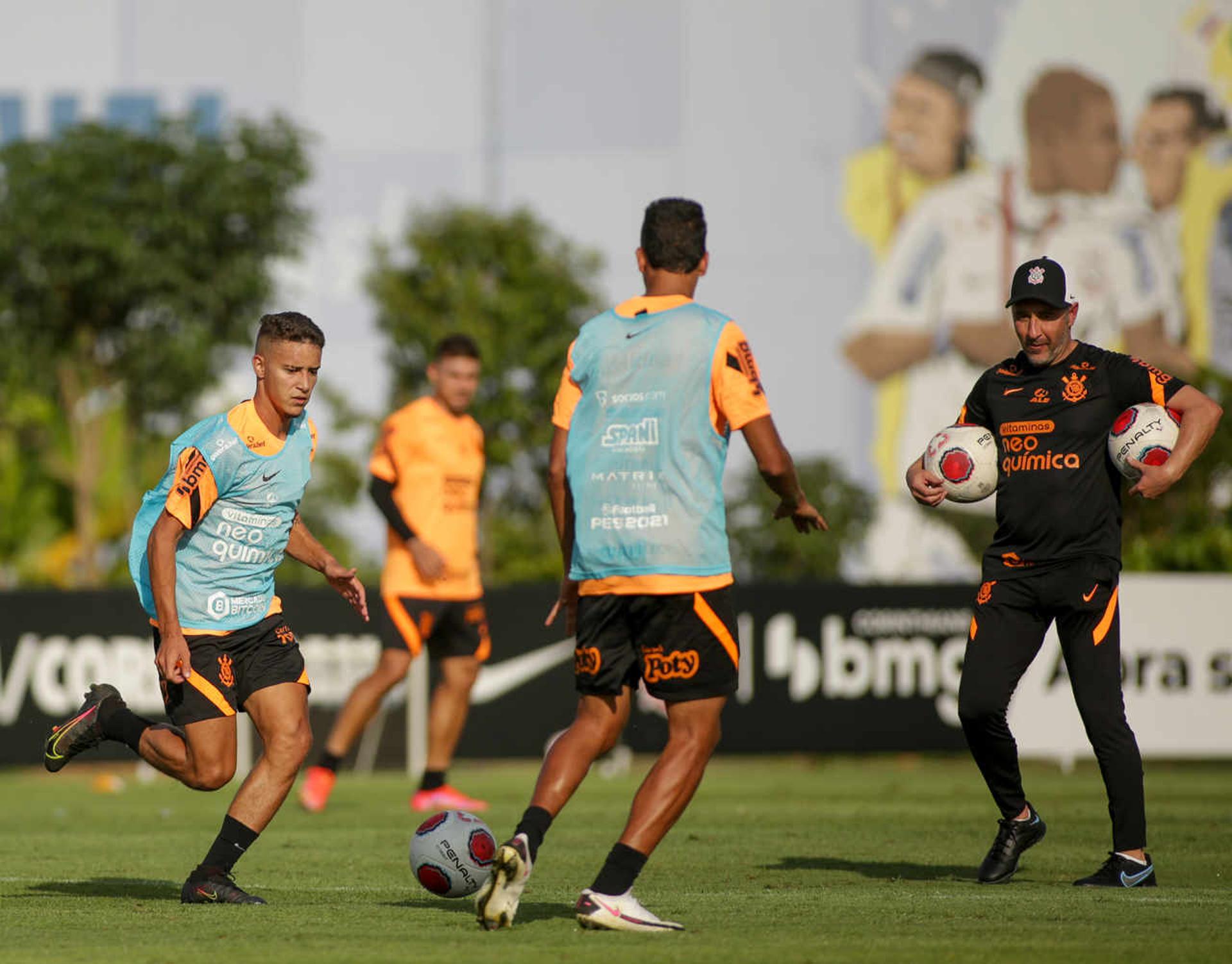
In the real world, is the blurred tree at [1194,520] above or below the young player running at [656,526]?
below

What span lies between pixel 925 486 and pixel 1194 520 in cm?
1365

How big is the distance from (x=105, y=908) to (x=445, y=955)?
1860 mm

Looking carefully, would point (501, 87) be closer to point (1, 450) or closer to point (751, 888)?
point (1, 450)

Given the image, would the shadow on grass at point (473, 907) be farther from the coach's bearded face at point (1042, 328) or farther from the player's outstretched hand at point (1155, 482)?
the coach's bearded face at point (1042, 328)

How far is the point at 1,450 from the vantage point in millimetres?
28406

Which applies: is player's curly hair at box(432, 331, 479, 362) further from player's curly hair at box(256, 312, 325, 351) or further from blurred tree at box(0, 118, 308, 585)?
blurred tree at box(0, 118, 308, 585)

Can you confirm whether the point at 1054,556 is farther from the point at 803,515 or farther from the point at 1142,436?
the point at 803,515

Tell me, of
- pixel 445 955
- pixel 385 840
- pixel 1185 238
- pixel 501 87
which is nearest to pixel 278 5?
pixel 501 87

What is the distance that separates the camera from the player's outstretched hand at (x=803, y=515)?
6273 mm

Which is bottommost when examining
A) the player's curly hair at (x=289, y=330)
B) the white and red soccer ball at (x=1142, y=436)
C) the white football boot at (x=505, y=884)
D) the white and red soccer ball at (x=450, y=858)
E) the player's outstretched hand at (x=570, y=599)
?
the white and red soccer ball at (x=450, y=858)

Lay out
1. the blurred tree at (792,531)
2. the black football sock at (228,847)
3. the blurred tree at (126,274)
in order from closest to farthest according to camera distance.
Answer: the black football sock at (228,847) < the blurred tree at (126,274) < the blurred tree at (792,531)

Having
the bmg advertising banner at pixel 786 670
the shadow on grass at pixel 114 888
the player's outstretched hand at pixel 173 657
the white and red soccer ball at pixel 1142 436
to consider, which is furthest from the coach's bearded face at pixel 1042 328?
the bmg advertising banner at pixel 786 670

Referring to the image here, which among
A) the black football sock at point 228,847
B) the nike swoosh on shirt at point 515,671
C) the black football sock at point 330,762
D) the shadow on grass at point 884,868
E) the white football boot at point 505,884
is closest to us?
the white football boot at point 505,884

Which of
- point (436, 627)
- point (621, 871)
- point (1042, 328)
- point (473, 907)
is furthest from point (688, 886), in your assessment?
point (436, 627)
